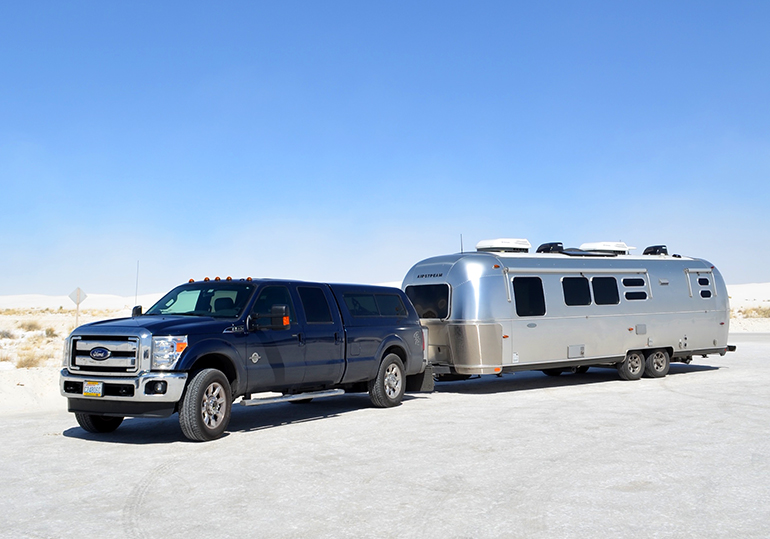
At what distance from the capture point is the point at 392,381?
43.2ft

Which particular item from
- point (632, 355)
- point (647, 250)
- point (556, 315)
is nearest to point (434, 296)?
point (556, 315)

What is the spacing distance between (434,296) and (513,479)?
820cm

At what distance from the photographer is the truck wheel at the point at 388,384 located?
12.8 metres

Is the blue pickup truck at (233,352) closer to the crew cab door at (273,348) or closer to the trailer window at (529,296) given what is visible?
the crew cab door at (273,348)

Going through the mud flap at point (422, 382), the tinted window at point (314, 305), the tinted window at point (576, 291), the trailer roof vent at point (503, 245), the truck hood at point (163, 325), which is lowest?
the mud flap at point (422, 382)

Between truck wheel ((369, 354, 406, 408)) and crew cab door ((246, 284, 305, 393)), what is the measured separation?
192 cm

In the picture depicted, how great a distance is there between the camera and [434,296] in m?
15.6

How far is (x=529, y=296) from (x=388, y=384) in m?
4.00

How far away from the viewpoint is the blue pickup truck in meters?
9.40

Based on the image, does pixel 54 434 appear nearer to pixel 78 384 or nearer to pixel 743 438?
pixel 78 384

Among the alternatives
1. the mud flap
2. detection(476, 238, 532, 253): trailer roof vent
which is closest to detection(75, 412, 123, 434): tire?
the mud flap

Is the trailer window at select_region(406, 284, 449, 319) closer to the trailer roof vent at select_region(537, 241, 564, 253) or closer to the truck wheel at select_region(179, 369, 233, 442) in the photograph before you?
the trailer roof vent at select_region(537, 241, 564, 253)

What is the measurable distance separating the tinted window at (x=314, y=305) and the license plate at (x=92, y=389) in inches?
126

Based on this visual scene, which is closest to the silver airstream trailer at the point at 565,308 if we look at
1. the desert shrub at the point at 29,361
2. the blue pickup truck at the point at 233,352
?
the blue pickup truck at the point at 233,352
